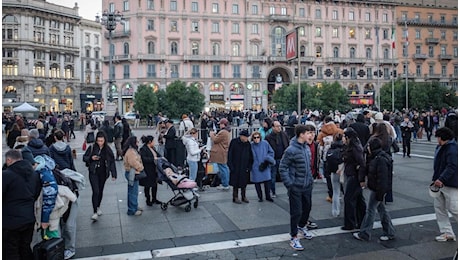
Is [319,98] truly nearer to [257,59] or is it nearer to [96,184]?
[257,59]

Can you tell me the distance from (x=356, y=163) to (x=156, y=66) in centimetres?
5481

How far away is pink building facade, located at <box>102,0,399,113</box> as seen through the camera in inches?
2331

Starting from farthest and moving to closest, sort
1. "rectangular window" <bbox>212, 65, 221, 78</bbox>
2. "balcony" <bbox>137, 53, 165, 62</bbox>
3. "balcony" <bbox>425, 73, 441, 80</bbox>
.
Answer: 1. "balcony" <bbox>425, 73, 441, 80</bbox>
2. "rectangular window" <bbox>212, 65, 221, 78</bbox>
3. "balcony" <bbox>137, 53, 165, 62</bbox>

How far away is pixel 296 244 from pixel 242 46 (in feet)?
190

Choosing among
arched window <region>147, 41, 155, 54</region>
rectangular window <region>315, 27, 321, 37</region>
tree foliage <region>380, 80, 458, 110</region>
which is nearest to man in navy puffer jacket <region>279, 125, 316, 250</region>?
tree foliage <region>380, 80, 458, 110</region>

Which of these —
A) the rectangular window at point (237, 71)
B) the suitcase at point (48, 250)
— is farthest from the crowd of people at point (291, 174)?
the rectangular window at point (237, 71)

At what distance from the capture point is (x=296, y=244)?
6270mm

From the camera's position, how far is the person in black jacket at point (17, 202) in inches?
192

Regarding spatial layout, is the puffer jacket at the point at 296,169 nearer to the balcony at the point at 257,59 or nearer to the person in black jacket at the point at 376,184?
the person in black jacket at the point at 376,184

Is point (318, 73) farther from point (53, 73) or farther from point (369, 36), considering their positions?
point (53, 73)

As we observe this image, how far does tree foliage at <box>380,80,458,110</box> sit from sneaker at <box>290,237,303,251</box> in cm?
4569

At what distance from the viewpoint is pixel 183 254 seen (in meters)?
6.14

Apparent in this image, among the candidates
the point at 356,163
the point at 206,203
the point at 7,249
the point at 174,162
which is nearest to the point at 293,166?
the point at 356,163

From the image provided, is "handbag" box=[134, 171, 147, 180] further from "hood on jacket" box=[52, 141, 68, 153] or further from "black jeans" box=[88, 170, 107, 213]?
"hood on jacket" box=[52, 141, 68, 153]
